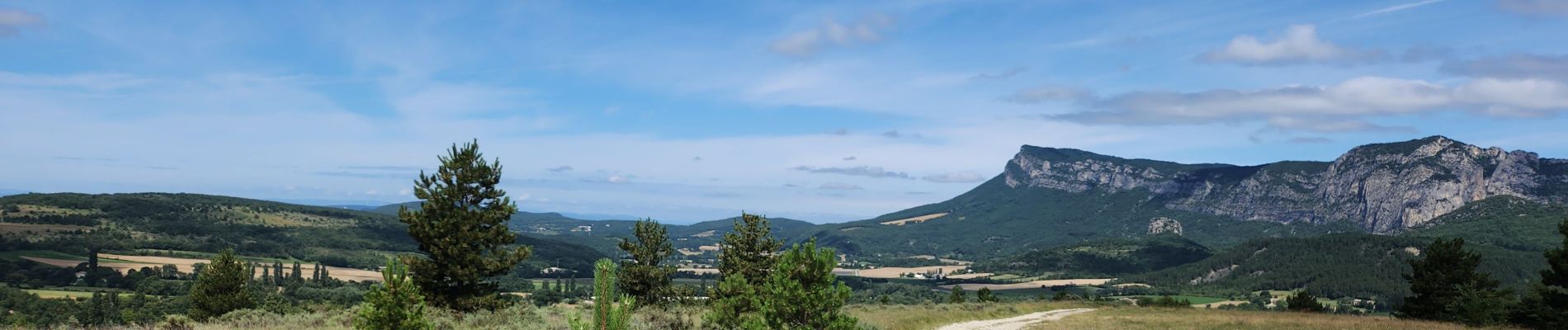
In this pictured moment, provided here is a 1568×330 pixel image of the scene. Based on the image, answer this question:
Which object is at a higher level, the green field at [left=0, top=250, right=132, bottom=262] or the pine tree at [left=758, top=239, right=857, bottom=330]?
the pine tree at [left=758, top=239, right=857, bottom=330]

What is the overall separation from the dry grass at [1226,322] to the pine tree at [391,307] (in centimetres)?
3546

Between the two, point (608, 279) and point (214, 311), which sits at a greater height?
point (608, 279)

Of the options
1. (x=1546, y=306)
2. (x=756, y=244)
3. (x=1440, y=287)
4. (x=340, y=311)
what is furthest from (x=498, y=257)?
(x=1440, y=287)

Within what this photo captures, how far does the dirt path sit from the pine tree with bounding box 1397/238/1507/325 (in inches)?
850

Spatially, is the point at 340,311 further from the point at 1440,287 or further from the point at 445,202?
the point at 1440,287

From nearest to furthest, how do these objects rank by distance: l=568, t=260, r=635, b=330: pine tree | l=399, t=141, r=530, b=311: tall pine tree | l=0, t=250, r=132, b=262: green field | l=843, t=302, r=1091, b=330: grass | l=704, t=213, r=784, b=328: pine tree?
l=568, t=260, r=635, b=330: pine tree, l=399, t=141, r=530, b=311: tall pine tree, l=843, t=302, r=1091, b=330: grass, l=704, t=213, r=784, b=328: pine tree, l=0, t=250, r=132, b=262: green field

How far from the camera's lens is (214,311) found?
159 feet

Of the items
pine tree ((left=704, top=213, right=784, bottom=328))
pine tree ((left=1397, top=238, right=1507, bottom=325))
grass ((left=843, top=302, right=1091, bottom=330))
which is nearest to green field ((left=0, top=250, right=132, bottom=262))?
pine tree ((left=704, top=213, right=784, bottom=328))

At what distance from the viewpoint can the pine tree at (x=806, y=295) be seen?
79.7 ft

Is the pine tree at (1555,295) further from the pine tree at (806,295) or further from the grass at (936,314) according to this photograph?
the pine tree at (806,295)

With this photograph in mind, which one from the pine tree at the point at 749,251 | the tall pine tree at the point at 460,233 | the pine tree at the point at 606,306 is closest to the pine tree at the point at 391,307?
the pine tree at the point at 606,306

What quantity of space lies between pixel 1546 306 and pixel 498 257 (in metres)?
54.2

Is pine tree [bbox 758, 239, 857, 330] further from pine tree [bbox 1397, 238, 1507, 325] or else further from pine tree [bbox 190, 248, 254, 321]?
pine tree [bbox 1397, 238, 1507, 325]

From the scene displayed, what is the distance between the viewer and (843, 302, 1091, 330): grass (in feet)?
149
